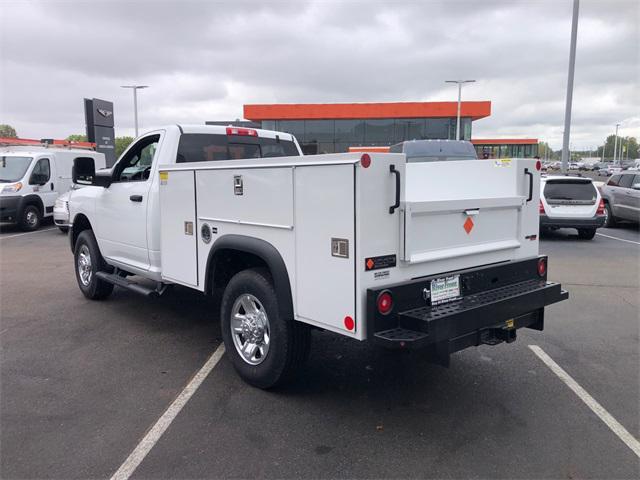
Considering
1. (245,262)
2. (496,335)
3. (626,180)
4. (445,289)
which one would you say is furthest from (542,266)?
(626,180)

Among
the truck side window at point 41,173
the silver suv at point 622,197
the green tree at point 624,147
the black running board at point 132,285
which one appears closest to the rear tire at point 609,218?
the silver suv at point 622,197

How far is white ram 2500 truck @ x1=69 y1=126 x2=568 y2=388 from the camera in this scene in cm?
336

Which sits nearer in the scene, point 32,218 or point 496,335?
point 496,335

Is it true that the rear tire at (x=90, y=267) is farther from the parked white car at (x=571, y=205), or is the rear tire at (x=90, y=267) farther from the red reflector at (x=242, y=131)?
the parked white car at (x=571, y=205)

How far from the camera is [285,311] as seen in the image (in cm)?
382

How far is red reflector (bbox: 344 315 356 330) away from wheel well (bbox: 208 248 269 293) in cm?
118

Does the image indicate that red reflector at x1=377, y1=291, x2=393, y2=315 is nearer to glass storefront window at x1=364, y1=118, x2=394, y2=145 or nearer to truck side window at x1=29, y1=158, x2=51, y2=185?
truck side window at x1=29, y1=158, x2=51, y2=185

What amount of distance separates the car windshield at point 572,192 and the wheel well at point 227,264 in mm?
10031

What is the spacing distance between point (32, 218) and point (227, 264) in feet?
43.6

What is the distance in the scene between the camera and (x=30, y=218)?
15.6 metres

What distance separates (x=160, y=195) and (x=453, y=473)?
368 cm

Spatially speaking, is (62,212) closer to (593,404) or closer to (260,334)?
(260,334)

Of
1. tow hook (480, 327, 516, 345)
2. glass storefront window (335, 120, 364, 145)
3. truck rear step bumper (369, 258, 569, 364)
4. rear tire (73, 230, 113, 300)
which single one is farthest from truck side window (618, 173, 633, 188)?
glass storefront window (335, 120, 364, 145)

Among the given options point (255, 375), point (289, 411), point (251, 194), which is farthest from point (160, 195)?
point (289, 411)
